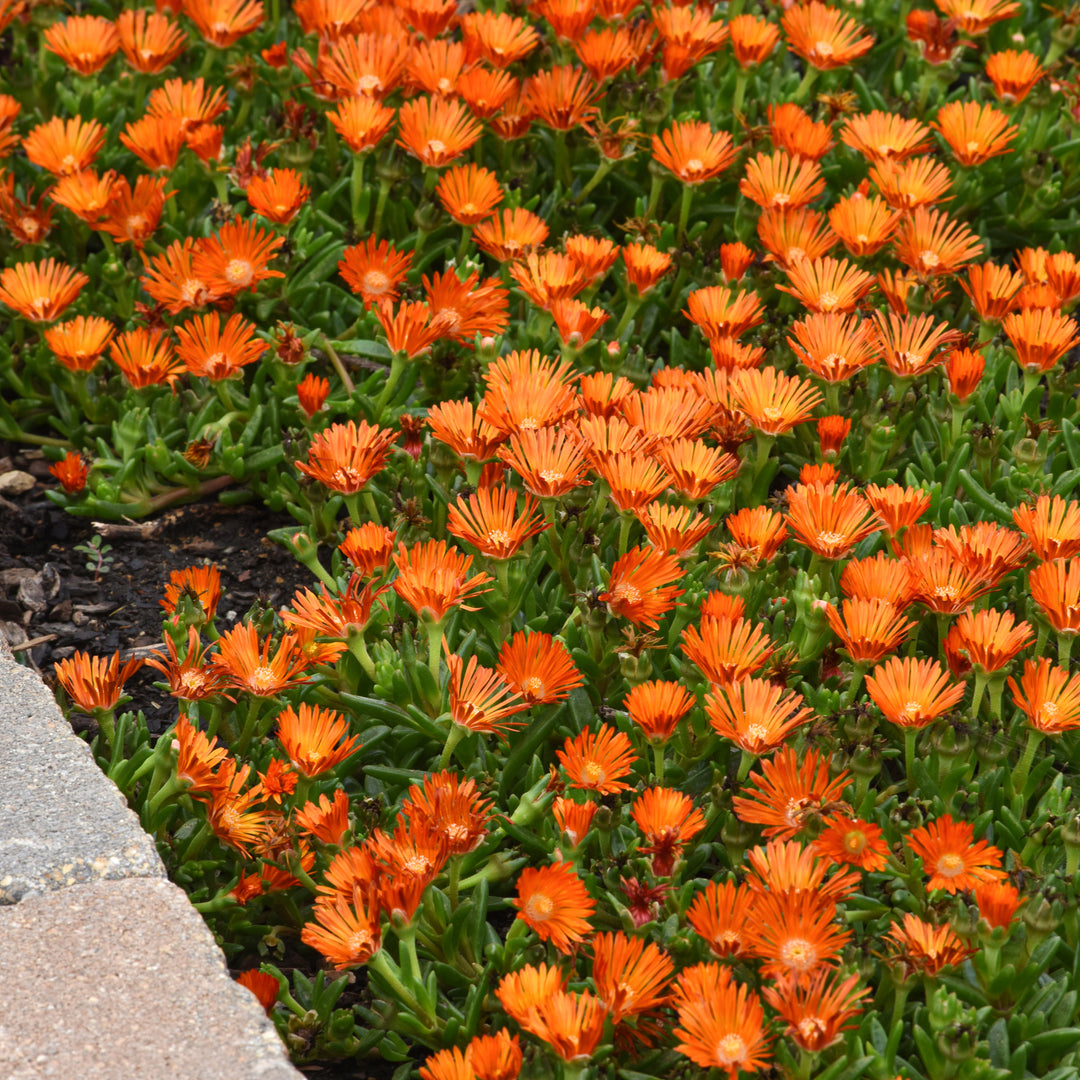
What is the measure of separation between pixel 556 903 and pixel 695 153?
5.89ft

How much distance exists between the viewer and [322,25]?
3.20 metres

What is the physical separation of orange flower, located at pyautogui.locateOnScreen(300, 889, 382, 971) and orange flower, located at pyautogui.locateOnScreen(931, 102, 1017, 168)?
Result: 2089 mm

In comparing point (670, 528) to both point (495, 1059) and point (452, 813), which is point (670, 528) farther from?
point (495, 1059)

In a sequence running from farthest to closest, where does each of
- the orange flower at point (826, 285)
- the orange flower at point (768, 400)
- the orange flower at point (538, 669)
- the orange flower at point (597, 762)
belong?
the orange flower at point (826, 285) < the orange flower at point (768, 400) < the orange flower at point (538, 669) < the orange flower at point (597, 762)

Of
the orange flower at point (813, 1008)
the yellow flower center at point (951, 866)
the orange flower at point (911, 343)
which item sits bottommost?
the orange flower at point (813, 1008)

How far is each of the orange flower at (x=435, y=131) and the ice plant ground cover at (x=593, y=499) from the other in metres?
0.02

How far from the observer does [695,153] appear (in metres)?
2.99

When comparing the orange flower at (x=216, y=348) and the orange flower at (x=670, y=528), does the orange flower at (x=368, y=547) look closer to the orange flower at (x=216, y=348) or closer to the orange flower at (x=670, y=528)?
the orange flower at (x=670, y=528)

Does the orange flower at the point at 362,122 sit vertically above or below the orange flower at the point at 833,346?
above

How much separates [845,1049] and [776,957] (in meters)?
0.16

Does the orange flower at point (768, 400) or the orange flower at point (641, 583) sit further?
the orange flower at point (768, 400)

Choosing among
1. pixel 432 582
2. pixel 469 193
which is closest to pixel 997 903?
pixel 432 582

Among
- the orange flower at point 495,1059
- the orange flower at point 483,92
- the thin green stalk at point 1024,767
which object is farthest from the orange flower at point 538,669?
the orange flower at point 483,92

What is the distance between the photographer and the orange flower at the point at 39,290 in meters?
2.79
